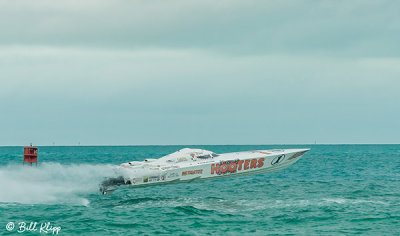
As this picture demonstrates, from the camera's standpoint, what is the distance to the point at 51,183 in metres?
23.8

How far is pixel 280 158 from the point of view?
25.6m

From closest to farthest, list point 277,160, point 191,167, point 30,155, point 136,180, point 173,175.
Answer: point 136,180 < point 173,175 < point 191,167 < point 30,155 < point 277,160

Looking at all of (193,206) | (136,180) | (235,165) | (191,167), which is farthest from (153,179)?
(235,165)

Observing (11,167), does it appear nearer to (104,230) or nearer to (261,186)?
(104,230)

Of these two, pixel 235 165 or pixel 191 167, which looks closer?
pixel 191 167

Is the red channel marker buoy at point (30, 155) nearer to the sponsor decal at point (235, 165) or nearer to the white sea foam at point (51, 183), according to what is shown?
the white sea foam at point (51, 183)

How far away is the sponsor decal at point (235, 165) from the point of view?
76.8 ft

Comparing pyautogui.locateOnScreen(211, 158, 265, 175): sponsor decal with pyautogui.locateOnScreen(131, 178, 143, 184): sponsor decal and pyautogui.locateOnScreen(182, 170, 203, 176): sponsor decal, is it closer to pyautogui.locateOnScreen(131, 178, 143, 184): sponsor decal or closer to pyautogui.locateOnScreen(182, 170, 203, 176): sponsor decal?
pyautogui.locateOnScreen(182, 170, 203, 176): sponsor decal

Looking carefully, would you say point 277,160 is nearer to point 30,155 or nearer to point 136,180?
point 136,180

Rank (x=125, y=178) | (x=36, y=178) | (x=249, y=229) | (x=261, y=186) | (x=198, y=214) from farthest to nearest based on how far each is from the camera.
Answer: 1. (x=261, y=186)
2. (x=36, y=178)
3. (x=125, y=178)
4. (x=198, y=214)
5. (x=249, y=229)

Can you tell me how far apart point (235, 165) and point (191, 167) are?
2.79 meters

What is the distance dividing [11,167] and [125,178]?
759cm

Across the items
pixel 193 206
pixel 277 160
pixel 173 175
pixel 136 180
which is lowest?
pixel 193 206

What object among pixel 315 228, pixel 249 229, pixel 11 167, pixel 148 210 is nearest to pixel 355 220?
pixel 315 228
